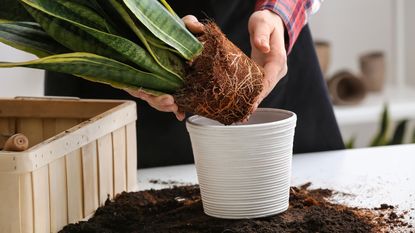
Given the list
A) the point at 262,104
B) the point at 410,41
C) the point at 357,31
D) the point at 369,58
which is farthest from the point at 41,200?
the point at 410,41

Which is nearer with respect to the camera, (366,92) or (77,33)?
(77,33)

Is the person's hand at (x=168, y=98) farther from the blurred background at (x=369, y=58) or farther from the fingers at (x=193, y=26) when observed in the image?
the blurred background at (x=369, y=58)

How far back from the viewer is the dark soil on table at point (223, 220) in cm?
127

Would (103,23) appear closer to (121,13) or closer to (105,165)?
(121,13)

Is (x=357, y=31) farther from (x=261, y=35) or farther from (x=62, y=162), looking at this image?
(x=62, y=162)

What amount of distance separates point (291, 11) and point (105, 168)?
43 cm

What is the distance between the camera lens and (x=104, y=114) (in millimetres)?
1425

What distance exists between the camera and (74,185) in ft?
4.31

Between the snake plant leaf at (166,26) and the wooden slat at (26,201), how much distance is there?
261mm

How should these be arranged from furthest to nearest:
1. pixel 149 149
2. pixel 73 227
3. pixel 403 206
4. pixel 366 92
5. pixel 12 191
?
pixel 366 92 < pixel 149 149 < pixel 403 206 < pixel 73 227 < pixel 12 191

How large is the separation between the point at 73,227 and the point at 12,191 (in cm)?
14

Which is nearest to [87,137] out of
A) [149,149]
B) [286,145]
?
[286,145]

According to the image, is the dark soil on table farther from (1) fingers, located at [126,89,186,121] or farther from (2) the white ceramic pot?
(1) fingers, located at [126,89,186,121]

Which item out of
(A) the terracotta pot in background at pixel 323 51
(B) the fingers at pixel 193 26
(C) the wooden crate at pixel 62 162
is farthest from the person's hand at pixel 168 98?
(A) the terracotta pot in background at pixel 323 51
